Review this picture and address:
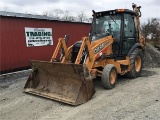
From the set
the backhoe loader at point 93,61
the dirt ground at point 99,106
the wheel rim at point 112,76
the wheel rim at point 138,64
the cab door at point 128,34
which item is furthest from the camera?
the wheel rim at point 138,64

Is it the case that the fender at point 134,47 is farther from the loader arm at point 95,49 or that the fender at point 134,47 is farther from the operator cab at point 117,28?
the loader arm at point 95,49

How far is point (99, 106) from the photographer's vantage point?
5617 millimetres

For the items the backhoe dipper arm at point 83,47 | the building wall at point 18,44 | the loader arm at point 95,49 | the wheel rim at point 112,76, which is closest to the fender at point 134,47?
the loader arm at point 95,49

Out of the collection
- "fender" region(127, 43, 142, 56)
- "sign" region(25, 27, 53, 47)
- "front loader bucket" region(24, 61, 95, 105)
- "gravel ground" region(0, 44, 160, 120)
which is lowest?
"gravel ground" region(0, 44, 160, 120)

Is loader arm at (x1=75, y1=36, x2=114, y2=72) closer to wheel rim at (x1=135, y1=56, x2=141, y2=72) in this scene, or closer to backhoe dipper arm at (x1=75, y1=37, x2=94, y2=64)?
backhoe dipper arm at (x1=75, y1=37, x2=94, y2=64)

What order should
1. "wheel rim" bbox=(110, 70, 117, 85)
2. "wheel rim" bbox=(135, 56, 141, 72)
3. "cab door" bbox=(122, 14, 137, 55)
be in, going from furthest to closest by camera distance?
"wheel rim" bbox=(135, 56, 141, 72)
"cab door" bbox=(122, 14, 137, 55)
"wheel rim" bbox=(110, 70, 117, 85)

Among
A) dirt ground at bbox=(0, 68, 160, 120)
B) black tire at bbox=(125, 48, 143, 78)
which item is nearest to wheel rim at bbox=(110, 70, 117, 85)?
dirt ground at bbox=(0, 68, 160, 120)

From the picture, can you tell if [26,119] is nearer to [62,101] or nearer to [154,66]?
[62,101]

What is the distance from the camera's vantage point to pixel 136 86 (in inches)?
280

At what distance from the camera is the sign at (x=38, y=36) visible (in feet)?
36.9

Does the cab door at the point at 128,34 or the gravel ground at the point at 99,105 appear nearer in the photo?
the gravel ground at the point at 99,105

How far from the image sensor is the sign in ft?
36.9

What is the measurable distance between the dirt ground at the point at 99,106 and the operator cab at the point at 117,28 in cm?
139

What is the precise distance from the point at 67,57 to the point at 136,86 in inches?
87.0
